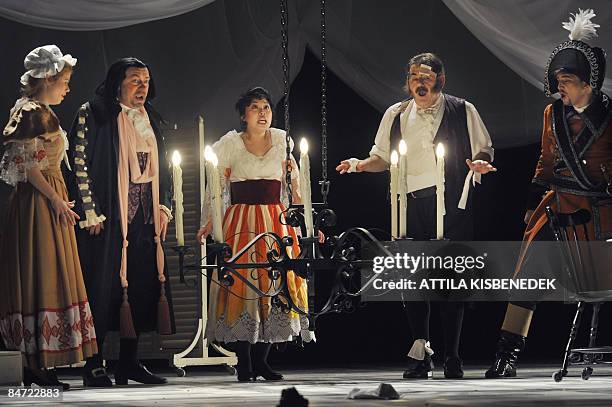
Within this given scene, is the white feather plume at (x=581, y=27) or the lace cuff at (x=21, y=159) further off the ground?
the white feather plume at (x=581, y=27)

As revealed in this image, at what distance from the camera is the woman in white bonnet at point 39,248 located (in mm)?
5816

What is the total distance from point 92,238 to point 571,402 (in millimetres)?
2746

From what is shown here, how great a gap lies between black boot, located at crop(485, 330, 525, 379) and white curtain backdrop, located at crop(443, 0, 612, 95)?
141cm

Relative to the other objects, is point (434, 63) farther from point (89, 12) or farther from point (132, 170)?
point (89, 12)

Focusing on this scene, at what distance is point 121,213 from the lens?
620cm

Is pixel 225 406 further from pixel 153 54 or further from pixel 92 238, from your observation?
pixel 153 54

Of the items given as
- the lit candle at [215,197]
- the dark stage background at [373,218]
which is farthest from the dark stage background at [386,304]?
the lit candle at [215,197]

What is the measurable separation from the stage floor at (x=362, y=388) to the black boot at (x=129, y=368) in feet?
0.52

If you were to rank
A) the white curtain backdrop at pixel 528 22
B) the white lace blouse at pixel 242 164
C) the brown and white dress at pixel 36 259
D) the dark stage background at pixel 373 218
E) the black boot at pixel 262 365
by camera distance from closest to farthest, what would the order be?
the brown and white dress at pixel 36 259
the black boot at pixel 262 365
the white lace blouse at pixel 242 164
the white curtain backdrop at pixel 528 22
the dark stage background at pixel 373 218

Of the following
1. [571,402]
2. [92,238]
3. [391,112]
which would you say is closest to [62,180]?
[92,238]

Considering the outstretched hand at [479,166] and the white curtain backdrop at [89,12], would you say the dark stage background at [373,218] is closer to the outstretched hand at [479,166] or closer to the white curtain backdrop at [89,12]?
the outstretched hand at [479,166]

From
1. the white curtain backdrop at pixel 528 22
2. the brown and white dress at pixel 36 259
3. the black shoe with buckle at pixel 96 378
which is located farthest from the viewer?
the white curtain backdrop at pixel 528 22

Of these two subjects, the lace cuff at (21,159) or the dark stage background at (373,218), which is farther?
the dark stage background at (373,218)

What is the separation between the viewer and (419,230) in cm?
643
